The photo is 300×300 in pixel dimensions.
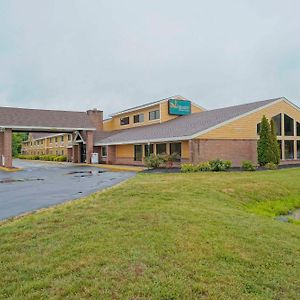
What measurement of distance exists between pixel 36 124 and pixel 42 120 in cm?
129

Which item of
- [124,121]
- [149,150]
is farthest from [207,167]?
[124,121]

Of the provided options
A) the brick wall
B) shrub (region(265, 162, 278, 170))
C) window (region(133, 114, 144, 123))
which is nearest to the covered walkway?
window (region(133, 114, 144, 123))

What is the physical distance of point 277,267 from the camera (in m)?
5.28

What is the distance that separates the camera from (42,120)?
3691 centimetres

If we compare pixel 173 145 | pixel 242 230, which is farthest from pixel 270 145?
pixel 242 230

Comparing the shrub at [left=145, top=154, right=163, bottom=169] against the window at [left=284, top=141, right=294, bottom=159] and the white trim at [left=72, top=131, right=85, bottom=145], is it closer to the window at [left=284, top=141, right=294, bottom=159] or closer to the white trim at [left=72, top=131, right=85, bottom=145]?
the window at [left=284, top=141, right=294, bottom=159]

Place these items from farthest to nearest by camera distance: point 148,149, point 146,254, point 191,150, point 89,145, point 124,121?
1. point 124,121
2. point 89,145
3. point 148,149
4. point 191,150
5. point 146,254

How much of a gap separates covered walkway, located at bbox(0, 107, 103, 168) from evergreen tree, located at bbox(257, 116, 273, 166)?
19.8 m

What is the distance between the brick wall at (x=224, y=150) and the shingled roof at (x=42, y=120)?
1758 cm

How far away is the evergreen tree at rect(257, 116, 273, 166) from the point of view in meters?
24.7

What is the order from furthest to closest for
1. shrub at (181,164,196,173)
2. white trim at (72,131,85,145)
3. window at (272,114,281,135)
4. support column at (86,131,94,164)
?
white trim at (72,131,85,145)
support column at (86,131,94,164)
window at (272,114,281,135)
shrub at (181,164,196,173)

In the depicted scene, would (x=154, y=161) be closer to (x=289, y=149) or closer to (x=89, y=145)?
(x=289, y=149)

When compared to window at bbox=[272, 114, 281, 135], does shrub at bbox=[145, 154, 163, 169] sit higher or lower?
lower

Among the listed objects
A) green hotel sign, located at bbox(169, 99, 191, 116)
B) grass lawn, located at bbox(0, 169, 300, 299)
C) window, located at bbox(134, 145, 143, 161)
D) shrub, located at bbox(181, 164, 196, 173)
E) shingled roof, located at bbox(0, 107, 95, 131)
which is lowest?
grass lawn, located at bbox(0, 169, 300, 299)
